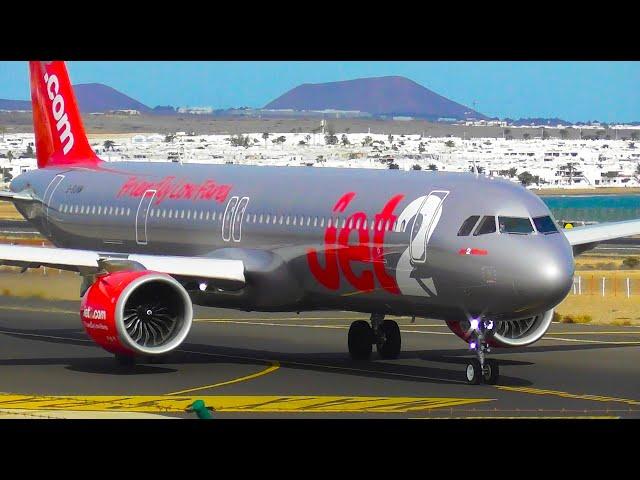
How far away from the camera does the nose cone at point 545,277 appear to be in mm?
28531

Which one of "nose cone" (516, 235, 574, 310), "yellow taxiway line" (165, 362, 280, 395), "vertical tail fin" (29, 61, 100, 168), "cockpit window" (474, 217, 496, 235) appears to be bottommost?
"yellow taxiway line" (165, 362, 280, 395)

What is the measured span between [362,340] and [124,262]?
5.99 metres

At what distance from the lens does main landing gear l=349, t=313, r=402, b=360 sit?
35.4m

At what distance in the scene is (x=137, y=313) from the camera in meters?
32.1

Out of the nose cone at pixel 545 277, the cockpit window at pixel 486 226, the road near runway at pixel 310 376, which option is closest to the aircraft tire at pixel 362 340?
the road near runway at pixel 310 376

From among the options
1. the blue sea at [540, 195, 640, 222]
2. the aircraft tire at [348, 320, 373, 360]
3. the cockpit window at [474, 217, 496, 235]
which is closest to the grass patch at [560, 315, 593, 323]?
the aircraft tire at [348, 320, 373, 360]

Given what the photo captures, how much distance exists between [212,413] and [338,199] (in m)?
9.08

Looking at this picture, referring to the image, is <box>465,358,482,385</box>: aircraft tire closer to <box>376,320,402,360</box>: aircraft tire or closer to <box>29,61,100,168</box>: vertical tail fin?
<box>376,320,402,360</box>: aircraft tire

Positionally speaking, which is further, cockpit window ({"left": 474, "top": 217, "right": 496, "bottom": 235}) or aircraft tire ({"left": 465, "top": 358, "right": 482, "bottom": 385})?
aircraft tire ({"left": 465, "top": 358, "right": 482, "bottom": 385})

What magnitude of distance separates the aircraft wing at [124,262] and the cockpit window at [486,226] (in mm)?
6317

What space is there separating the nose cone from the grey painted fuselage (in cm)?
2

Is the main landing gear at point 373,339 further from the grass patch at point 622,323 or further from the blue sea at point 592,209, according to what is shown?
the blue sea at point 592,209
